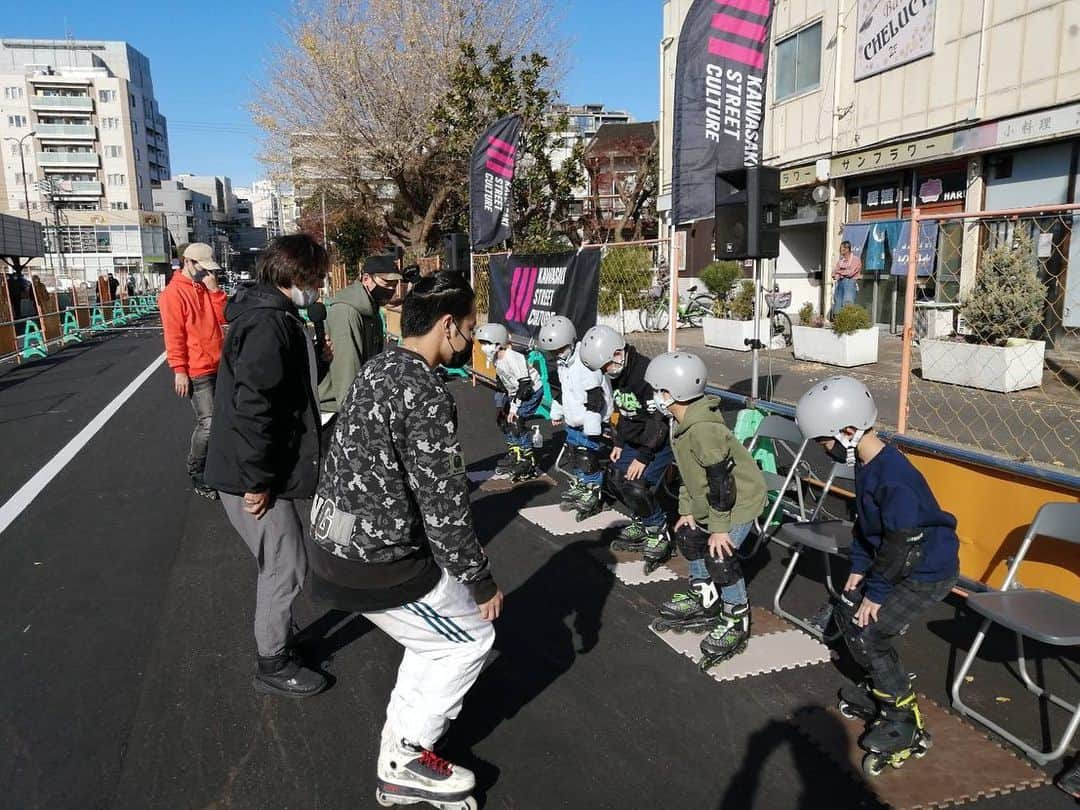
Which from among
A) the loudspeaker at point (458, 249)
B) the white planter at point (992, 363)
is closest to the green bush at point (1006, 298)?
the white planter at point (992, 363)

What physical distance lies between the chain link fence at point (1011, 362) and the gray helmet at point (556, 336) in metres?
3.80

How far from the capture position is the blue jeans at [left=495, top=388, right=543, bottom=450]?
7.20m

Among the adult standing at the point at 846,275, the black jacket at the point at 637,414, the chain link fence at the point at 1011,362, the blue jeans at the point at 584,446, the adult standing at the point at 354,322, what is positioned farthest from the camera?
the adult standing at the point at 846,275

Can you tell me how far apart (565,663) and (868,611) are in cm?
158

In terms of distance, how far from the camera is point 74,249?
87812 mm

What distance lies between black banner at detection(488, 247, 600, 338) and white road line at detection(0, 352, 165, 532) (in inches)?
210

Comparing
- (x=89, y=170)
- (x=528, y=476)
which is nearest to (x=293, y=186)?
(x=528, y=476)

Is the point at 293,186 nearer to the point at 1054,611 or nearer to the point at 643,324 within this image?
the point at 643,324

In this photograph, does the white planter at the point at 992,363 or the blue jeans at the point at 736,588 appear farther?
the white planter at the point at 992,363

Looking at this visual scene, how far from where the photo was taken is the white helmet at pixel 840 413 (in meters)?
3.30

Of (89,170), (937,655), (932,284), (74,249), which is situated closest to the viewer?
(937,655)

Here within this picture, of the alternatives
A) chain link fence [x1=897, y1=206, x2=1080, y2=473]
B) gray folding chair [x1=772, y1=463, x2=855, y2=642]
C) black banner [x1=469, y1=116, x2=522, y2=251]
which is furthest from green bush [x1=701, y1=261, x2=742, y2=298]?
gray folding chair [x1=772, y1=463, x2=855, y2=642]

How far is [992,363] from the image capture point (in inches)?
398

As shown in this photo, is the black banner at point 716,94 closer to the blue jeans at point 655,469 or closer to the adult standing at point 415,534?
the blue jeans at point 655,469
